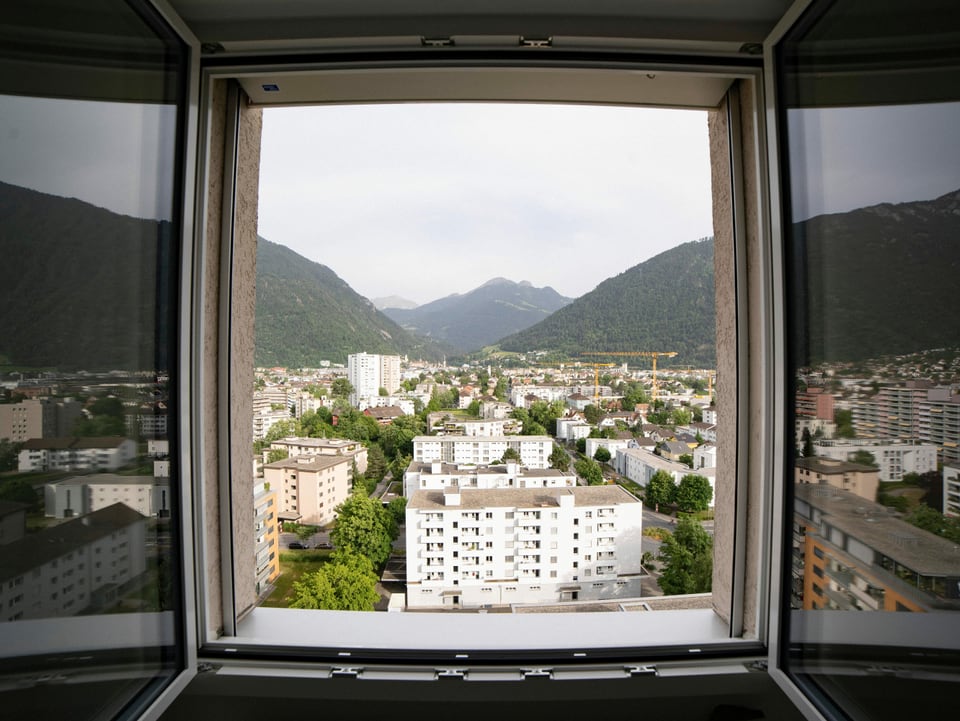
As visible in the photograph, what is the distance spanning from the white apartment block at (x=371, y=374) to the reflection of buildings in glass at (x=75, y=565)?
0.81 metres

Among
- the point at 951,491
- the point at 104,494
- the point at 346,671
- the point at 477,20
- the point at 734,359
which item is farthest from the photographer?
the point at 734,359

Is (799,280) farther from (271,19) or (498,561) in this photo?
(271,19)

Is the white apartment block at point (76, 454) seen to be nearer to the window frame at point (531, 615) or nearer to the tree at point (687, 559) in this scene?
the window frame at point (531, 615)

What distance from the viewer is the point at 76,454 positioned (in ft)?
3.61

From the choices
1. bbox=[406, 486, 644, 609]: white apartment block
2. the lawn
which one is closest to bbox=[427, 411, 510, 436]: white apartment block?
bbox=[406, 486, 644, 609]: white apartment block

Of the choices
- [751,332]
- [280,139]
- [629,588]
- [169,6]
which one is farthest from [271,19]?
[629,588]

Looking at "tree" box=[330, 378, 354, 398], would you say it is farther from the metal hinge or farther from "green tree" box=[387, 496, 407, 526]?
the metal hinge

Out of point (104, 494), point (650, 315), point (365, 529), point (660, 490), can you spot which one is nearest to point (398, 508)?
point (365, 529)

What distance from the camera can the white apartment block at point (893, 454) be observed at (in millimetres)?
984

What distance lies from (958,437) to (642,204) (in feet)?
4.10

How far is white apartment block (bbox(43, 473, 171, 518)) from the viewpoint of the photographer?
1047 millimetres

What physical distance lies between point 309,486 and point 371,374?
0.51 m

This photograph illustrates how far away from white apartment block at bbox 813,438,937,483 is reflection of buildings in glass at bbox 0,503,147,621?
6.56 feet

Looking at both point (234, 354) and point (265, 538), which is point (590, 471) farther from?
point (234, 354)
